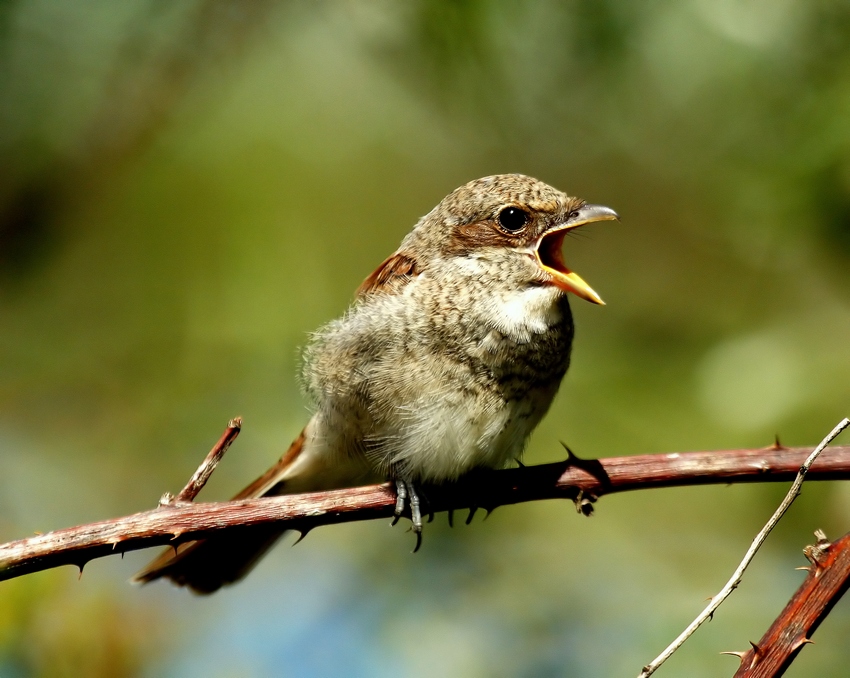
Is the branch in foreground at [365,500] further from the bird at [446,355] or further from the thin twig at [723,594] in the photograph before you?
the thin twig at [723,594]

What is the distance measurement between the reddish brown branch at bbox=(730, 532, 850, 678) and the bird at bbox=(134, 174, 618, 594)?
3.58 feet

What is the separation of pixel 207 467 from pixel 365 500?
0.50 meters

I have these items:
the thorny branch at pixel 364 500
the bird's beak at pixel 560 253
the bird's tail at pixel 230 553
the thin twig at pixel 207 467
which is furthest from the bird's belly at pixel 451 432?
the thin twig at pixel 207 467

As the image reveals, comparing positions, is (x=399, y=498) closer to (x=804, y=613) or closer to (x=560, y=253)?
(x=560, y=253)

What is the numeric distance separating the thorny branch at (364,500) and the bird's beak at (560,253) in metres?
0.56

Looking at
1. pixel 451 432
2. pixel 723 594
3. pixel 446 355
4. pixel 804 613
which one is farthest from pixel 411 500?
pixel 804 613

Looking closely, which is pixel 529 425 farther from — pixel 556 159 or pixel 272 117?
pixel 272 117

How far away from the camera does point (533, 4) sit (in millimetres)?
3402

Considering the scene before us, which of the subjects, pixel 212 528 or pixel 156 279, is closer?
pixel 212 528

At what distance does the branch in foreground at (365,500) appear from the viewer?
204 centimetres

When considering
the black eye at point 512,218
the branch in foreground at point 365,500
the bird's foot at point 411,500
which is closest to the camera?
the branch in foreground at point 365,500

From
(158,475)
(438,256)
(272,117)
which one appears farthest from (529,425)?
(272,117)

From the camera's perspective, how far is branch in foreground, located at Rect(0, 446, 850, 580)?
2.04 m

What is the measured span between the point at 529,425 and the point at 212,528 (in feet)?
4.08
